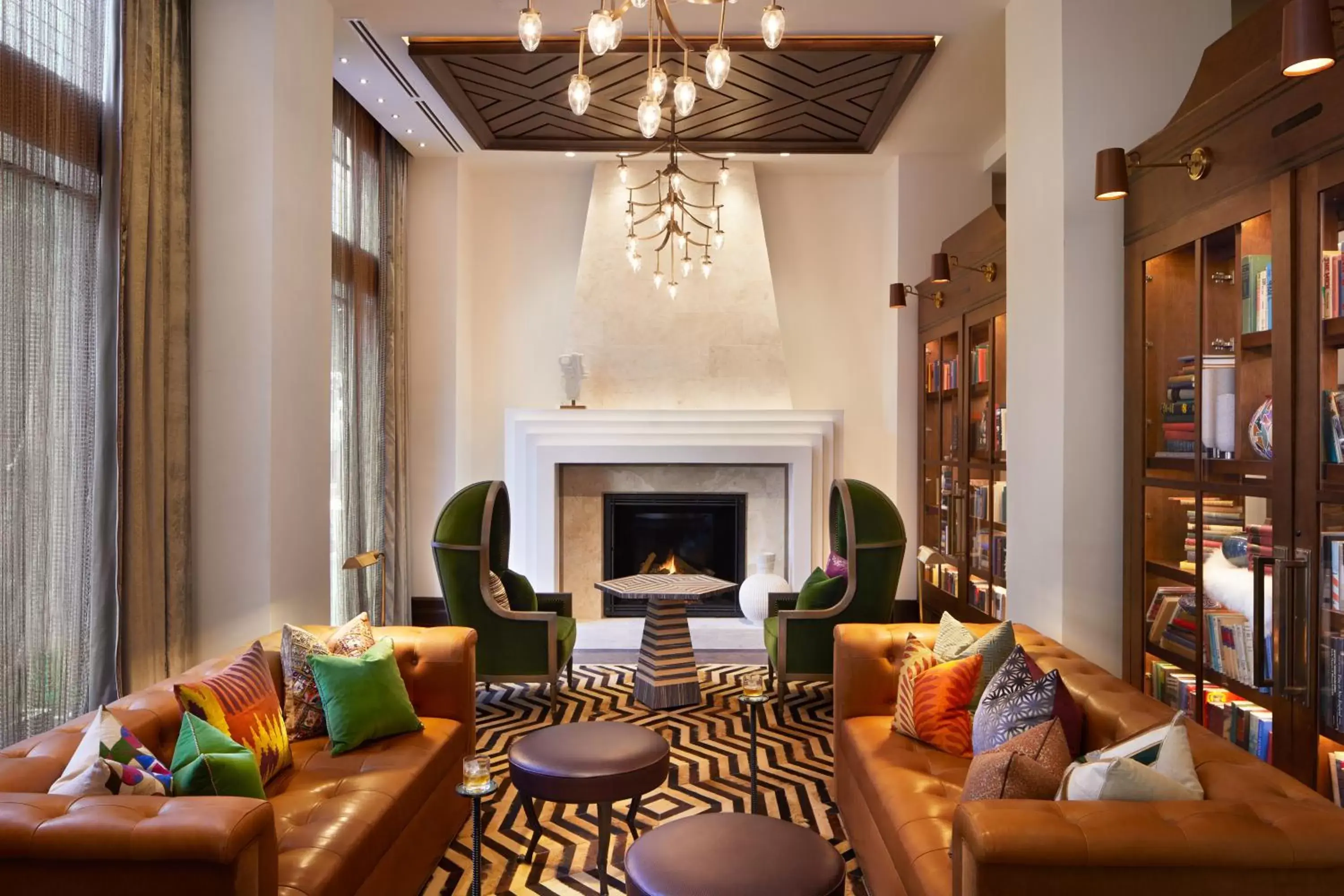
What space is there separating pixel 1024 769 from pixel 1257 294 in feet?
5.36

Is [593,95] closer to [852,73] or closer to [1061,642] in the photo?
[852,73]

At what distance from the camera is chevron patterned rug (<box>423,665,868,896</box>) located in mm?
2631

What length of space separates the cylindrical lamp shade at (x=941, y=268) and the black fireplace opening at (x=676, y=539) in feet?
8.05

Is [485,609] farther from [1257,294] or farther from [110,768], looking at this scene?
[1257,294]

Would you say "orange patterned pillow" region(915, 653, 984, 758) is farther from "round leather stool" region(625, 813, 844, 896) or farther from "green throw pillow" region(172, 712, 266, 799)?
"green throw pillow" region(172, 712, 266, 799)

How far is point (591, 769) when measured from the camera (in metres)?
2.44

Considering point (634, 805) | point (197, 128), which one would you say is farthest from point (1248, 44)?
point (197, 128)

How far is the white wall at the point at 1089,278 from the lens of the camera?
3227mm

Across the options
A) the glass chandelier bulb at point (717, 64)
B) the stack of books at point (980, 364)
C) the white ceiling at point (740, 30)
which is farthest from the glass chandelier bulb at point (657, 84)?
the stack of books at point (980, 364)

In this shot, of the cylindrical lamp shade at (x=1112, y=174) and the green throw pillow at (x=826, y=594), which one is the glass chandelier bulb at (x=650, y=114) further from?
the green throw pillow at (x=826, y=594)

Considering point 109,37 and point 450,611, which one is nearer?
point 109,37

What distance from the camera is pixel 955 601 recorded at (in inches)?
206

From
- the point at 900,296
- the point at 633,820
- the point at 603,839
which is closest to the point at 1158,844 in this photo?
the point at 603,839

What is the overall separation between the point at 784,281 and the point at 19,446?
5160 mm
